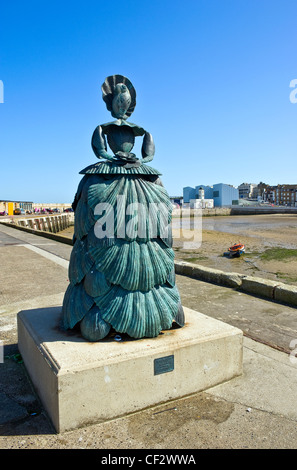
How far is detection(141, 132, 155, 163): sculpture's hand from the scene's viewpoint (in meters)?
3.88

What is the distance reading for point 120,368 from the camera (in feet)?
9.80

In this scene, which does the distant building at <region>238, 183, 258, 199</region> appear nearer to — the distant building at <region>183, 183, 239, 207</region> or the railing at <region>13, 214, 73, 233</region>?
the distant building at <region>183, 183, 239, 207</region>

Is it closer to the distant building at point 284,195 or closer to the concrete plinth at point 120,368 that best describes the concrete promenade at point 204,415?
the concrete plinth at point 120,368

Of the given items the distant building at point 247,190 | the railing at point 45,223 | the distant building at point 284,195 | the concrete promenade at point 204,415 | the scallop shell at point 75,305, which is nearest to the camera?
the concrete promenade at point 204,415

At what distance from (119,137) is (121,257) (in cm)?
146

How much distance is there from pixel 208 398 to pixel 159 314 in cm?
→ 96

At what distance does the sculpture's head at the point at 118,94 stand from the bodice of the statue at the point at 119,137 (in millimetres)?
177

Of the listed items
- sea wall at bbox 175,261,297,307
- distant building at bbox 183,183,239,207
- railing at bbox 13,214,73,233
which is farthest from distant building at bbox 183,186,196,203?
sea wall at bbox 175,261,297,307

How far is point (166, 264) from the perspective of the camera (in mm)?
3570

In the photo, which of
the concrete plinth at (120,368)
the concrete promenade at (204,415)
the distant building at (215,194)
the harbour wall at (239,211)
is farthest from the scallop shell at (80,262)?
the distant building at (215,194)

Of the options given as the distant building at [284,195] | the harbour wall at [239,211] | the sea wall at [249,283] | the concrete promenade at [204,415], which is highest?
the distant building at [284,195]

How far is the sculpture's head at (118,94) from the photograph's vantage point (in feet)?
12.6

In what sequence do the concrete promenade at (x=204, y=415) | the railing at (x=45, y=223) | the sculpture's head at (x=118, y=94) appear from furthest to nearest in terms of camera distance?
the railing at (x=45, y=223) → the sculpture's head at (x=118, y=94) → the concrete promenade at (x=204, y=415)

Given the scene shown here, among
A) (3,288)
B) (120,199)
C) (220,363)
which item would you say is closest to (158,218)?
(120,199)
